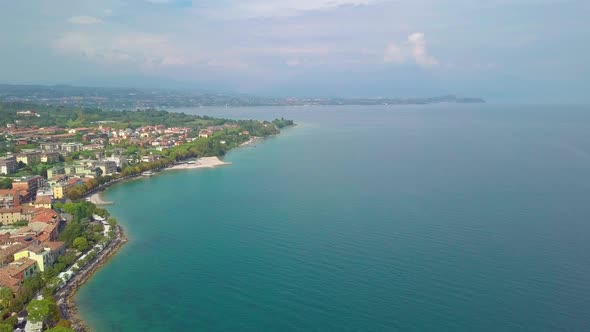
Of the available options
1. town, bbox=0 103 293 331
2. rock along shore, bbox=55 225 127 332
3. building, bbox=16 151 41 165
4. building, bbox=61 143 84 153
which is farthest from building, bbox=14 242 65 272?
building, bbox=61 143 84 153

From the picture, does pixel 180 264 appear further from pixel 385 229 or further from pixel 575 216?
pixel 575 216

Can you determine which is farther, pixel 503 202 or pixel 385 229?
pixel 503 202

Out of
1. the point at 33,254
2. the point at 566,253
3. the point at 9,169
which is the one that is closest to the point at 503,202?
the point at 566,253

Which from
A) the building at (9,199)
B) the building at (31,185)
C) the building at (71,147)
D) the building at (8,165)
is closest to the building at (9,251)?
the building at (9,199)

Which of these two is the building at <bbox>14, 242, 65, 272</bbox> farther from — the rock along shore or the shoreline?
the shoreline

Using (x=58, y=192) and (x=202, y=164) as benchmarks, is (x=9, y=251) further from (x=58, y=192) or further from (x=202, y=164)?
(x=202, y=164)

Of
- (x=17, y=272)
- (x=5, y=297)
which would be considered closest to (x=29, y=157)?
(x=17, y=272)
